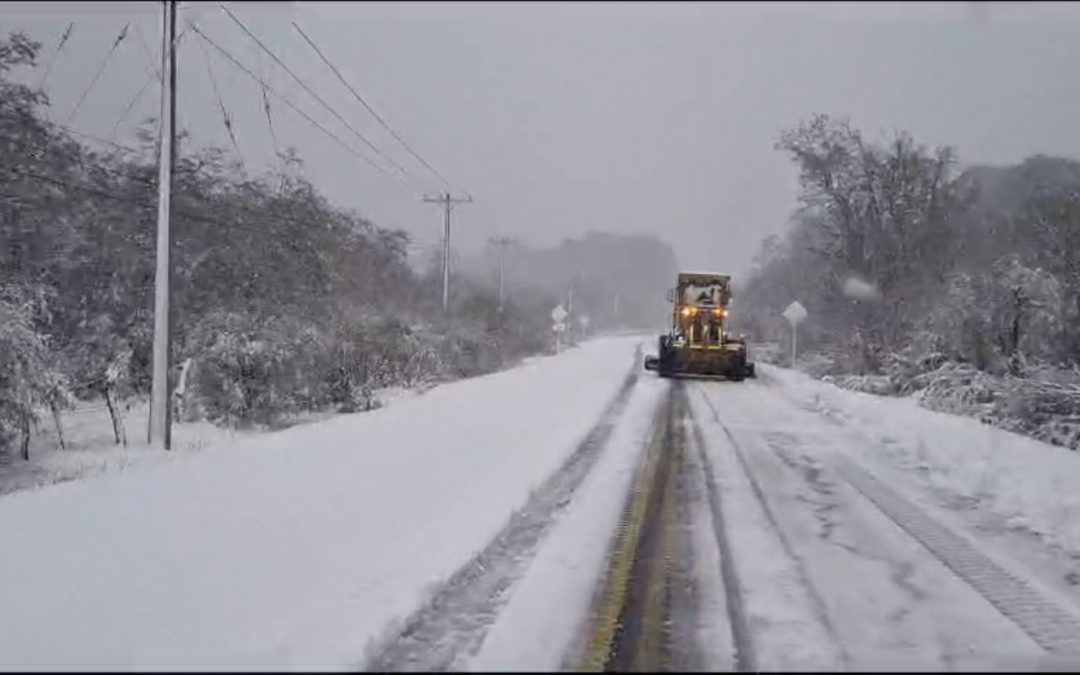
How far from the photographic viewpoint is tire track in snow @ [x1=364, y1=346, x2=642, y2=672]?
5.18 metres

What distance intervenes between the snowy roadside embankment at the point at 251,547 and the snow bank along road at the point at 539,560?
3cm

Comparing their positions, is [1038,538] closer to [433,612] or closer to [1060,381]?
[433,612]

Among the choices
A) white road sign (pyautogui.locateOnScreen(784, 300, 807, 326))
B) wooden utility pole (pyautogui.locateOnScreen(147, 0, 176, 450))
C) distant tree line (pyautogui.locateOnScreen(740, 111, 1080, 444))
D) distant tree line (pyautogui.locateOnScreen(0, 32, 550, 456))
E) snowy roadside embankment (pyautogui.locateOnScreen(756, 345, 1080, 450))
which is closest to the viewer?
wooden utility pole (pyautogui.locateOnScreen(147, 0, 176, 450))

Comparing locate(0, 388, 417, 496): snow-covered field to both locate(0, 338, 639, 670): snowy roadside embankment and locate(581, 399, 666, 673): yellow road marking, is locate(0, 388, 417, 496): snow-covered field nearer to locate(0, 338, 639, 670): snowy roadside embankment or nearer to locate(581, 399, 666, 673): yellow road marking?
locate(0, 338, 639, 670): snowy roadside embankment

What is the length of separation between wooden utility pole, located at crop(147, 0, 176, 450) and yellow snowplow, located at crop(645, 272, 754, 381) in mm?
22240

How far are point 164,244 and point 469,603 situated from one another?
11310 mm

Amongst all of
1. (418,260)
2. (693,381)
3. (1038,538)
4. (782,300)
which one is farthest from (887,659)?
(418,260)

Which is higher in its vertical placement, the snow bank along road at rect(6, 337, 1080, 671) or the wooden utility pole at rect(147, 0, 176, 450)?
the wooden utility pole at rect(147, 0, 176, 450)

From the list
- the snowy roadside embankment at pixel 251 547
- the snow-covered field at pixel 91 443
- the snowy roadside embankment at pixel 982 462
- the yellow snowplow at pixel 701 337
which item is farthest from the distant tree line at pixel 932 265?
the snow-covered field at pixel 91 443

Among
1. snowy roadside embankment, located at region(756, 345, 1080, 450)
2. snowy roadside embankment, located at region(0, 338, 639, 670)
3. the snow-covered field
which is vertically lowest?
the snow-covered field

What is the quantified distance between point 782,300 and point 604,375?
1561cm

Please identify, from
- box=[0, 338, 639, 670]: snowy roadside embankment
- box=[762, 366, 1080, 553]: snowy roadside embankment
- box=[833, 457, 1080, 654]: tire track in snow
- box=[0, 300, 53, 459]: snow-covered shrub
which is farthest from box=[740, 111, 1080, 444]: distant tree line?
box=[0, 300, 53, 459]: snow-covered shrub

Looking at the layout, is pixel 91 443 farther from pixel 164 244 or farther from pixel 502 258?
pixel 502 258

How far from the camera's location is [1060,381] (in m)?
17.9
